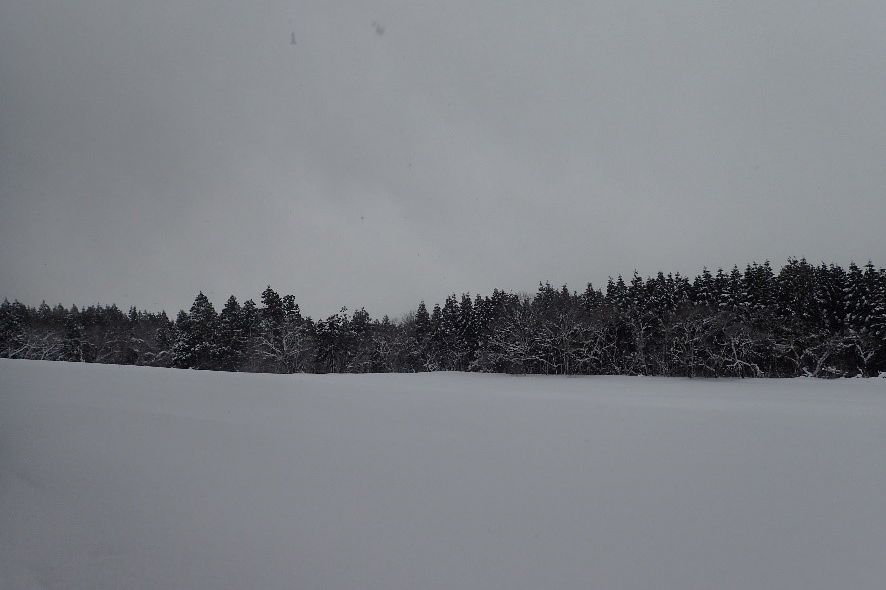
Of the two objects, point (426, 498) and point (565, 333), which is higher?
point (565, 333)

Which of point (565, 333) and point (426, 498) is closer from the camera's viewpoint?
point (426, 498)

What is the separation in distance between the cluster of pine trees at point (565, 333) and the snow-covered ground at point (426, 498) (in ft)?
93.4

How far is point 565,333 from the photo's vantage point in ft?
121

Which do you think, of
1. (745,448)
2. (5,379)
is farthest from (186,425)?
(745,448)

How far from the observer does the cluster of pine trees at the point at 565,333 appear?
2950 centimetres

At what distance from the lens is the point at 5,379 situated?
25.3 feet

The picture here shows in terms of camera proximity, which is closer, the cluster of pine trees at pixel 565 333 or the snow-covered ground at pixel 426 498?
the snow-covered ground at pixel 426 498

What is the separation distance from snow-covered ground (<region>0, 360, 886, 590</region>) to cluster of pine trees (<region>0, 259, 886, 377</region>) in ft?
93.4

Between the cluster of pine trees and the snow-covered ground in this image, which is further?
the cluster of pine trees

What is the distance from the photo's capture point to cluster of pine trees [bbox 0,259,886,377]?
2950 centimetres

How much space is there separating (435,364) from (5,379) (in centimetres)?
4456

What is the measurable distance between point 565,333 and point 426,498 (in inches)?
1361

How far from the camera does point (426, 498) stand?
162 inches

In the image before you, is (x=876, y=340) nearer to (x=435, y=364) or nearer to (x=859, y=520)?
(x=859, y=520)
